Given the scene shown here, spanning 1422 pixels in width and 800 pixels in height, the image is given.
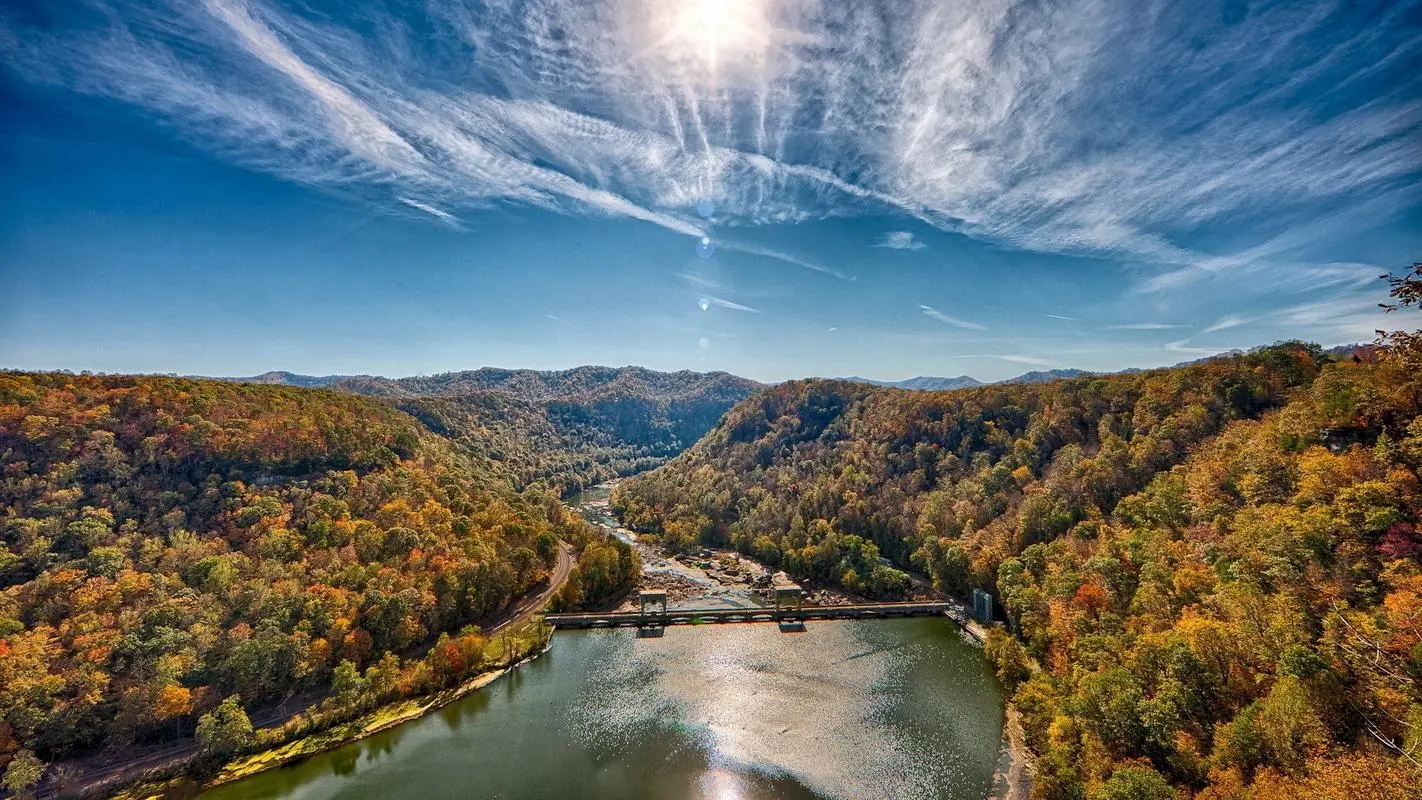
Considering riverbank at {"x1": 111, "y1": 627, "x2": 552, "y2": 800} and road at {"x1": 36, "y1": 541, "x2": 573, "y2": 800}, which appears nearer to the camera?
road at {"x1": 36, "y1": 541, "x2": 573, "y2": 800}

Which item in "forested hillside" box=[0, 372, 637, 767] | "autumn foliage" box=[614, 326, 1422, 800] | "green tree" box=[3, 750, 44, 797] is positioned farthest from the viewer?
"forested hillside" box=[0, 372, 637, 767]

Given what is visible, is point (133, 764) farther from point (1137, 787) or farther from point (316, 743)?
point (1137, 787)

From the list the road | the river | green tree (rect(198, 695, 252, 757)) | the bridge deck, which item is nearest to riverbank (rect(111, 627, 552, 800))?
the river

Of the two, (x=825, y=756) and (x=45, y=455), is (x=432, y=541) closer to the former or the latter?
(x=45, y=455)

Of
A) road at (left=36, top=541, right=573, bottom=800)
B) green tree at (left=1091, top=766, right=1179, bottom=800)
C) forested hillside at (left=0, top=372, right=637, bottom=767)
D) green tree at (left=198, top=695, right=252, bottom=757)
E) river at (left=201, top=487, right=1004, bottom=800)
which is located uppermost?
forested hillside at (left=0, top=372, right=637, bottom=767)

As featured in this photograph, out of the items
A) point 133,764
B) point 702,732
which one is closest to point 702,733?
point 702,732

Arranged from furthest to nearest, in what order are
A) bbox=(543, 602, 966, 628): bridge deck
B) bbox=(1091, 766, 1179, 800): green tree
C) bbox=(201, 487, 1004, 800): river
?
1. bbox=(543, 602, 966, 628): bridge deck
2. bbox=(201, 487, 1004, 800): river
3. bbox=(1091, 766, 1179, 800): green tree

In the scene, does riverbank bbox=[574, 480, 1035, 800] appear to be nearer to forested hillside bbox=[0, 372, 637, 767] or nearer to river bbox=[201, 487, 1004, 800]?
river bbox=[201, 487, 1004, 800]

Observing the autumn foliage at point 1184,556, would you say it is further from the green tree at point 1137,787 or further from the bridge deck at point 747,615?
the bridge deck at point 747,615

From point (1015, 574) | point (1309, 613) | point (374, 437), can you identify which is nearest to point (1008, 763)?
point (1309, 613)
